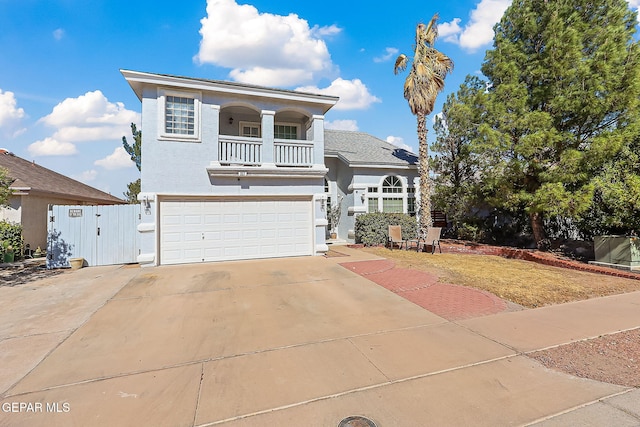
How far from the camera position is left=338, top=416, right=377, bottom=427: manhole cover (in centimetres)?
273

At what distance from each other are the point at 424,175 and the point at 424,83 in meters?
4.47

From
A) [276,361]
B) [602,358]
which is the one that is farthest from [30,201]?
[602,358]

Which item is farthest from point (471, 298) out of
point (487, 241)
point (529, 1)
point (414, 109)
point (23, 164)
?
point (23, 164)

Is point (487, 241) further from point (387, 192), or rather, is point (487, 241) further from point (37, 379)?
point (37, 379)

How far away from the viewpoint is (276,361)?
12.9 ft

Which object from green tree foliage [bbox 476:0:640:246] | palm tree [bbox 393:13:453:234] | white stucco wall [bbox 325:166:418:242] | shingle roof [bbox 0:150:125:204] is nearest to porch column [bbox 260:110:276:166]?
white stucco wall [bbox 325:166:418:242]

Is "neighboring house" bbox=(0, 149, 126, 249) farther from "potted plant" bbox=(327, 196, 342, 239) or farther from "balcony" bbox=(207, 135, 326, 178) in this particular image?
"potted plant" bbox=(327, 196, 342, 239)

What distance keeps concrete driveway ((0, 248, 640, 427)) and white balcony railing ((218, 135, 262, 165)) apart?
540cm

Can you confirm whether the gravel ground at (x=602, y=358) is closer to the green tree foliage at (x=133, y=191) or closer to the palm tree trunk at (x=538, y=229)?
the palm tree trunk at (x=538, y=229)

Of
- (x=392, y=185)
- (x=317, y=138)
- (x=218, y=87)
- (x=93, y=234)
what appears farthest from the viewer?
(x=392, y=185)

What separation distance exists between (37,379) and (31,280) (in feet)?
22.5

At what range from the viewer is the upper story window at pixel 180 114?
33.3 feet

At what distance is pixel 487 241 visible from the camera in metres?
15.0

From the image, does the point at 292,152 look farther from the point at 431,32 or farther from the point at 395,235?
the point at 431,32
